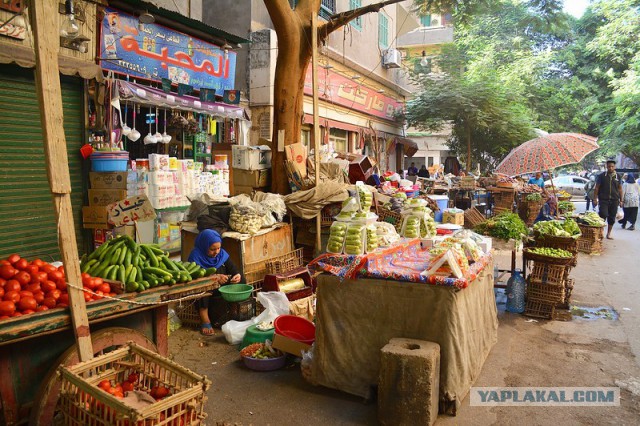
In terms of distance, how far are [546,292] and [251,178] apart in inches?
204

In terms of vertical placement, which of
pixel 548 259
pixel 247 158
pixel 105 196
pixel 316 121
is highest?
pixel 316 121

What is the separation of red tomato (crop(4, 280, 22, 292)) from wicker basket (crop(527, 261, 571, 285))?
6321 mm

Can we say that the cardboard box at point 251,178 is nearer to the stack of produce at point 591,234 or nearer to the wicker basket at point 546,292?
the wicker basket at point 546,292

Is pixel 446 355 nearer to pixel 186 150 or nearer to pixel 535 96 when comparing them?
pixel 186 150

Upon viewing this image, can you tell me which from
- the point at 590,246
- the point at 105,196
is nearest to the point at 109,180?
the point at 105,196

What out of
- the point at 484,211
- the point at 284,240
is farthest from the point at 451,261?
the point at 484,211

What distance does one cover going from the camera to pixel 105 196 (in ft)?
24.7

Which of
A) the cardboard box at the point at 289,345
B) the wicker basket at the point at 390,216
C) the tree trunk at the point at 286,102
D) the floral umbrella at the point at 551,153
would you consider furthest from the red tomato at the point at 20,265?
Result: the floral umbrella at the point at 551,153

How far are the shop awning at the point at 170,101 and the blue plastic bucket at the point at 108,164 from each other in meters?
1.21

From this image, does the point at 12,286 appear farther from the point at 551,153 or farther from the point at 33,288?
the point at 551,153

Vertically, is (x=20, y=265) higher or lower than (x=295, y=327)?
higher

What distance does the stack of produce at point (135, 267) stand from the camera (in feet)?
13.1

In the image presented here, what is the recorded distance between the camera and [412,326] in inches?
170

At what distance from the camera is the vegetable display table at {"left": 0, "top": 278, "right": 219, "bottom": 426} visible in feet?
10.4
